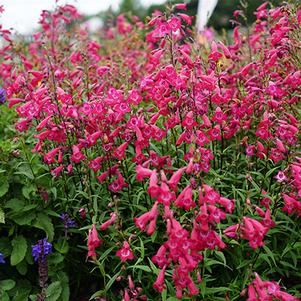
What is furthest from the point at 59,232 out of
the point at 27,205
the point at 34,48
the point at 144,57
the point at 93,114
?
the point at 34,48

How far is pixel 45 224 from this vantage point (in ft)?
13.7

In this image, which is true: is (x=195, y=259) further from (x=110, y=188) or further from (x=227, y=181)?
(x=227, y=181)

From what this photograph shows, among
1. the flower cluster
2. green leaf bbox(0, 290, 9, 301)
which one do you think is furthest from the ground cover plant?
the flower cluster

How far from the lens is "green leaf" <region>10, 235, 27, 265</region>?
410 cm

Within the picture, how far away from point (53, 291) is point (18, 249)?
0.48 m

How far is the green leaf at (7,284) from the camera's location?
13.3ft

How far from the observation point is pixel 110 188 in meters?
3.99

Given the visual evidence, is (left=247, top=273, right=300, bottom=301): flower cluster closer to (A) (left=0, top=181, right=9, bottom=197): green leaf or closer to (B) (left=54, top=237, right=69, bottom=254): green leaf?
(B) (left=54, top=237, right=69, bottom=254): green leaf

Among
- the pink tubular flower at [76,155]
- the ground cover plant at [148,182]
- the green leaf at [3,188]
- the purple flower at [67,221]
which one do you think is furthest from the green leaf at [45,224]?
the pink tubular flower at [76,155]

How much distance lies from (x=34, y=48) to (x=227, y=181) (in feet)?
15.5

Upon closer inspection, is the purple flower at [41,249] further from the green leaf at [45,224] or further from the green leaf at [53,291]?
the green leaf at [53,291]

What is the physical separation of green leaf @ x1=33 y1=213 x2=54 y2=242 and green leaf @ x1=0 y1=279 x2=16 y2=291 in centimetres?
46

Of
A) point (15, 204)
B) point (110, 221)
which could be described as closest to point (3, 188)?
point (15, 204)

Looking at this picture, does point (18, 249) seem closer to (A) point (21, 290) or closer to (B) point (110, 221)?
(A) point (21, 290)
